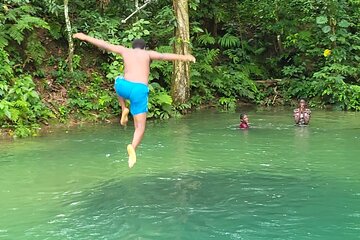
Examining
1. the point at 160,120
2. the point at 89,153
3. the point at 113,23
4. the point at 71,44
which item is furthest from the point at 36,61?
the point at 89,153

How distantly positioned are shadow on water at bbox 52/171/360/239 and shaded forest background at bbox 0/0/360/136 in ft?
18.7

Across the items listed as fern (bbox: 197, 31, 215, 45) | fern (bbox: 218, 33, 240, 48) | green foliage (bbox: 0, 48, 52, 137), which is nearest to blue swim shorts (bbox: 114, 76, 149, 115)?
green foliage (bbox: 0, 48, 52, 137)

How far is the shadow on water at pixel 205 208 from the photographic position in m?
5.32

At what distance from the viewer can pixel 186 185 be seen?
720cm

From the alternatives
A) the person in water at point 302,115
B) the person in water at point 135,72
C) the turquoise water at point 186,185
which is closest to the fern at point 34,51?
the turquoise water at point 186,185

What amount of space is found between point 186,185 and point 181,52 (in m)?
8.76

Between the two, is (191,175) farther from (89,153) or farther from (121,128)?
(121,128)

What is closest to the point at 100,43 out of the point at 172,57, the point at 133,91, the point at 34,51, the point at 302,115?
the point at 133,91

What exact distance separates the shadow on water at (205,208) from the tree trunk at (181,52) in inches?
312

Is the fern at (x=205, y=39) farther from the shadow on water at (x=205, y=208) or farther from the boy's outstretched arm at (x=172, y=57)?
the boy's outstretched arm at (x=172, y=57)

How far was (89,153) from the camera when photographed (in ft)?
32.0

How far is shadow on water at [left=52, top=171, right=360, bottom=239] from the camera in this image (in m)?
5.32

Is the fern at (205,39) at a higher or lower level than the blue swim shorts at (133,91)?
higher

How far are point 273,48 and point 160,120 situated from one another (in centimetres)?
855
